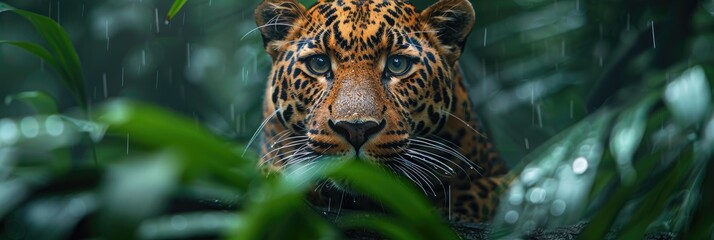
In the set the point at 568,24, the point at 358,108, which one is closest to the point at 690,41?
the point at 568,24

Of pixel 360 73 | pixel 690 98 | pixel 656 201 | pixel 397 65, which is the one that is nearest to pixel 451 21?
pixel 397 65

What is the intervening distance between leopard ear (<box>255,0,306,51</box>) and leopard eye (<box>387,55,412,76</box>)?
413mm

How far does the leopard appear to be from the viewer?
3.39m

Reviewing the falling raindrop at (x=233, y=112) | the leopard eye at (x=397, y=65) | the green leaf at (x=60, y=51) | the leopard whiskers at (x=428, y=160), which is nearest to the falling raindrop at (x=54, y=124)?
the green leaf at (x=60, y=51)

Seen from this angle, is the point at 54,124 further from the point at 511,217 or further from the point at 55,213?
the point at 511,217

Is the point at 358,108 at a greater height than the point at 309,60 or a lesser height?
lesser

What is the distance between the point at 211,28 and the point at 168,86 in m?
0.71

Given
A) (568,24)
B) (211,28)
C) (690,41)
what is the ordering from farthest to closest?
1. (211,28)
2. (568,24)
3. (690,41)

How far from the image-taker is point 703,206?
254 cm

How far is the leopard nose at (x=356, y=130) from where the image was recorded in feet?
10.8

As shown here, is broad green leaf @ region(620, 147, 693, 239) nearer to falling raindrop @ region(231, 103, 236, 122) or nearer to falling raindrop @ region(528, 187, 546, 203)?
falling raindrop @ region(528, 187, 546, 203)

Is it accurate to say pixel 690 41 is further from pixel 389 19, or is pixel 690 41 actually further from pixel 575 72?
pixel 389 19

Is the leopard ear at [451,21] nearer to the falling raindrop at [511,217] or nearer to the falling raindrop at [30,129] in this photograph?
the falling raindrop at [511,217]

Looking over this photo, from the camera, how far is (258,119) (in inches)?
Answer: 215
